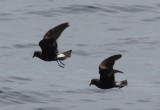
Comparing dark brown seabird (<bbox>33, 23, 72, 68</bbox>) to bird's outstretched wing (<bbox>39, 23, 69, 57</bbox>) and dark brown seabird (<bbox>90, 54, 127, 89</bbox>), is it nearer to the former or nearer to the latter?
bird's outstretched wing (<bbox>39, 23, 69, 57</bbox>)

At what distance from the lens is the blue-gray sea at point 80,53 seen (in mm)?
20875

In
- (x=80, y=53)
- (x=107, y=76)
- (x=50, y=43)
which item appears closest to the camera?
(x=107, y=76)

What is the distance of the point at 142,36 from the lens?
1073 inches

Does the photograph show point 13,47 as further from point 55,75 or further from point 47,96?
point 47,96

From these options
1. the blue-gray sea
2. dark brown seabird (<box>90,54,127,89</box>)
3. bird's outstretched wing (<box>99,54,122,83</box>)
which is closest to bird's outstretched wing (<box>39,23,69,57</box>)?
dark brown seabird (<box>90,54,127,89</box>)

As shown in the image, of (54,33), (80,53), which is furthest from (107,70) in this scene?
(80,53)

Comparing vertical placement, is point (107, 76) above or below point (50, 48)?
below

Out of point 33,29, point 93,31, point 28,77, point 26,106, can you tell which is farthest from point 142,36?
point 26,106

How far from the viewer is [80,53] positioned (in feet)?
80.8

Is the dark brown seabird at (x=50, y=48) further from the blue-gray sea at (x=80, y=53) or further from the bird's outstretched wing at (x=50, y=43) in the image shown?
the blue-gray sea at (x=80, y=53)

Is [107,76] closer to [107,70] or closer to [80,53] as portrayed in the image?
[107,70]

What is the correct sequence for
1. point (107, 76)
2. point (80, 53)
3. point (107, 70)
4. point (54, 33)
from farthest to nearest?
point (80, 53)
point (54, 33)
point (107, 76)
point (107, 70)

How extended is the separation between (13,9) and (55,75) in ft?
20.3

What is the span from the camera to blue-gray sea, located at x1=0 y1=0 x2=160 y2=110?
2088cm
